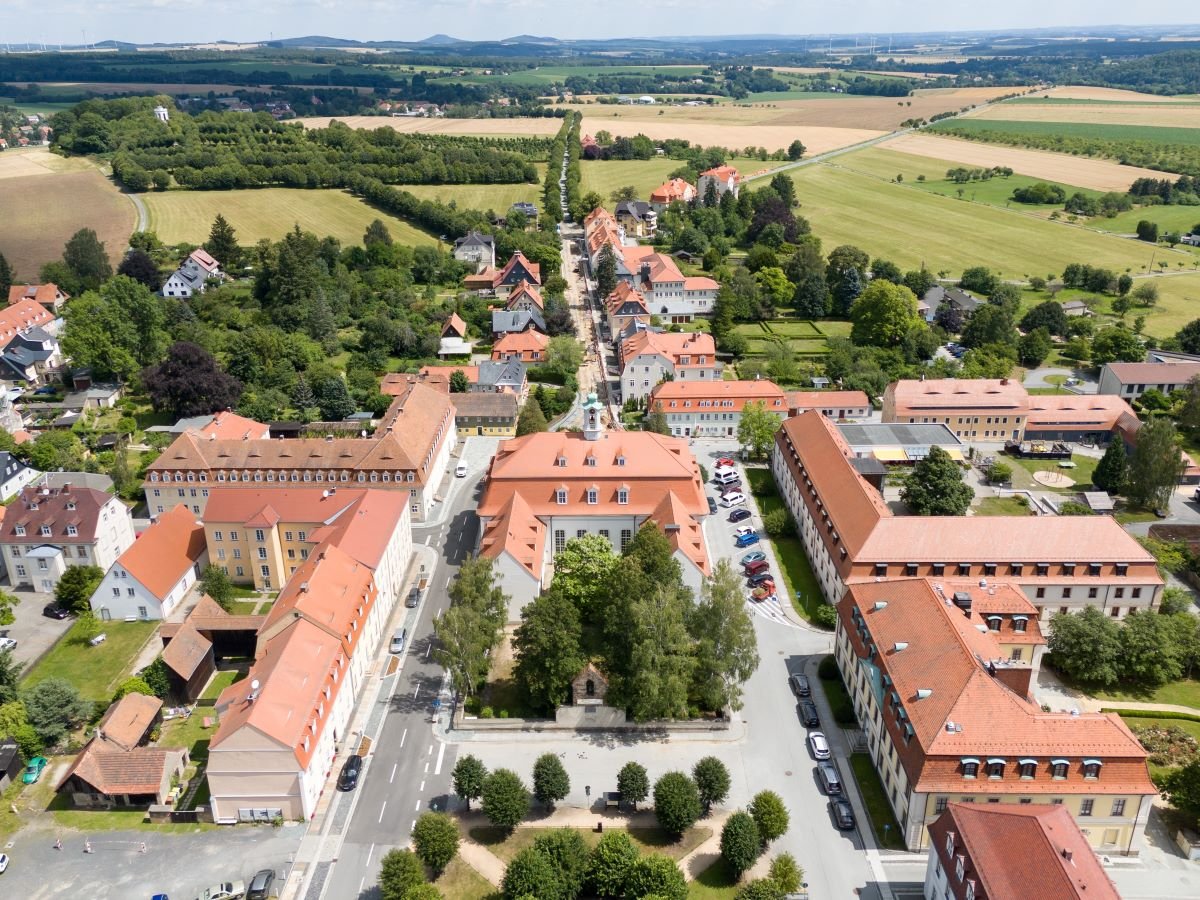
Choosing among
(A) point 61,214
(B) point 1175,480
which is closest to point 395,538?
(B) point 1175,480

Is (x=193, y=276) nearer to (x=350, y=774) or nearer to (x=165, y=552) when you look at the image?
(x=165, y=552)

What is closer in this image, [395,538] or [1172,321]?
[395,538]

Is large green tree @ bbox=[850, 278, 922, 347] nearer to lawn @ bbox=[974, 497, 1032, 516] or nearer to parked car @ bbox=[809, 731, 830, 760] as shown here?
lawn @ bbox=[974, 497, 1032, 516]

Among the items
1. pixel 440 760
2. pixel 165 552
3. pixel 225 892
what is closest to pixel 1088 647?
pixel 440 760

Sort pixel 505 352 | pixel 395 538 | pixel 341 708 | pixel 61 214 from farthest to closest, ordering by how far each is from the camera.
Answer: pixel 61 214 < pixel 505 352 < pixel 395 538 < pixel 341 708

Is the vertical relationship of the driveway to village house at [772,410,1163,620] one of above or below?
below

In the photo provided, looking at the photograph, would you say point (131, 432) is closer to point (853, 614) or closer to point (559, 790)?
point (559, 790)

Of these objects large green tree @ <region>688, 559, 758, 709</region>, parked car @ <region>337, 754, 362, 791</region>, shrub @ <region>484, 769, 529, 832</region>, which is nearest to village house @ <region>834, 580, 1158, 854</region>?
large green tree @ <region>688, 559, 758, 709</region>

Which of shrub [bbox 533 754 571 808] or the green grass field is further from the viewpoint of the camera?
the green grass field
